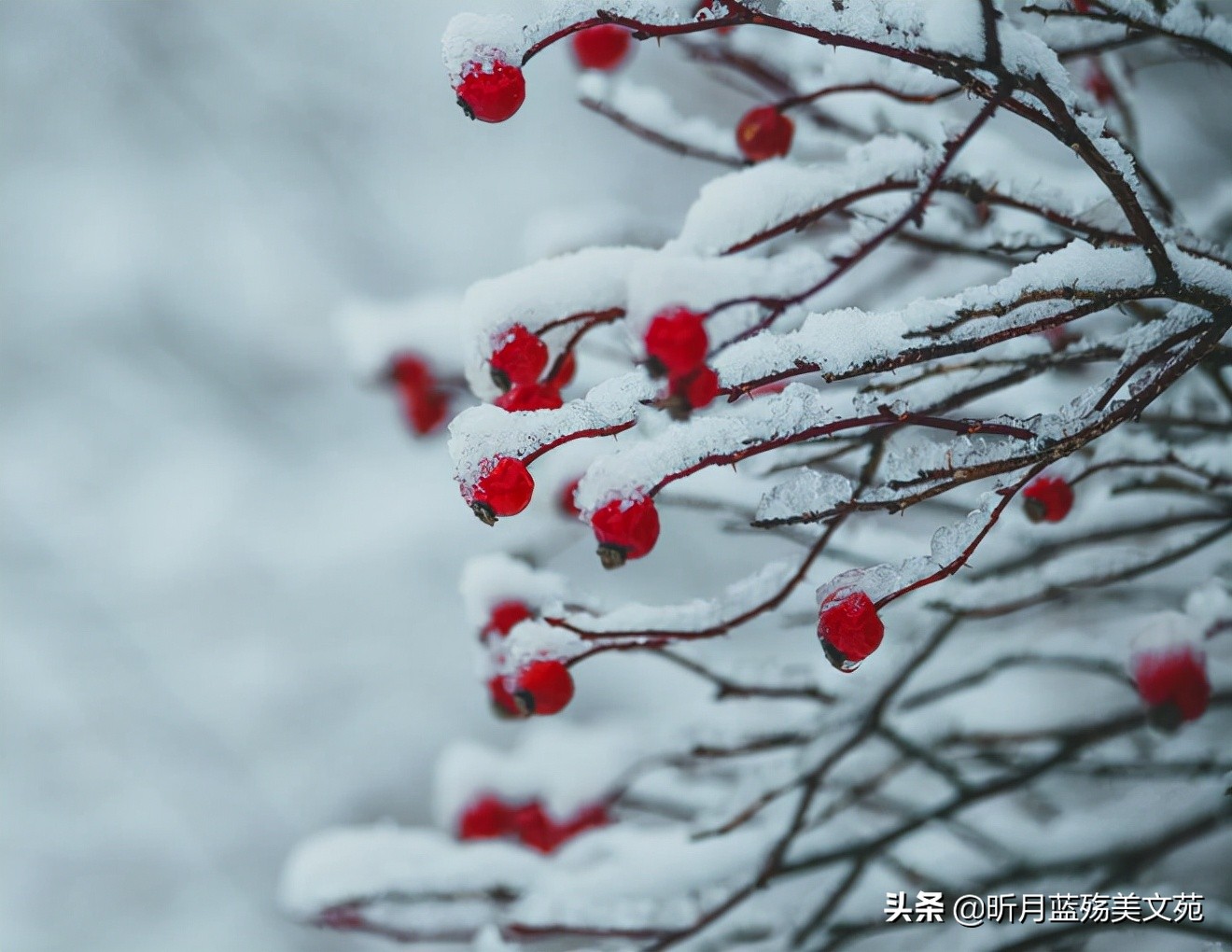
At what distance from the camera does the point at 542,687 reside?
1.02 m

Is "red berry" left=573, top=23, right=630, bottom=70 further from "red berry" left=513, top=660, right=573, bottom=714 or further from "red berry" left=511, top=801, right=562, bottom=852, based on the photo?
"red berry" left=511, top=801, right=562, bottom=852

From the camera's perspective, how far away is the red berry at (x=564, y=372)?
978mm

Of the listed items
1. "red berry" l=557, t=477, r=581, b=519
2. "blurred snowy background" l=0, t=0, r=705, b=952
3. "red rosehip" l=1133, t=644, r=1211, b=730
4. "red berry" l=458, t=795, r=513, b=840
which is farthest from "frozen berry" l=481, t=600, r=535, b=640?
"blurred snowy background" l=0, t=0, r=705, b=952

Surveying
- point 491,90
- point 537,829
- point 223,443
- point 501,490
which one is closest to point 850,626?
point 501,490

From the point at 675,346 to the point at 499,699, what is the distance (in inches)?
24.7

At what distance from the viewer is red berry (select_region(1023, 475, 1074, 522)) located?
1.03m

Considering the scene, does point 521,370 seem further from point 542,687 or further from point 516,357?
point 542,687

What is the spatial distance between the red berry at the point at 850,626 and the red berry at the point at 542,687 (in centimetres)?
30

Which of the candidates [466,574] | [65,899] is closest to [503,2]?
[466,574]

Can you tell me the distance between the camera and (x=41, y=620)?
395cm

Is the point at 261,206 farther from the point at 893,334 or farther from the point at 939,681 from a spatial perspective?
the point at 893,334

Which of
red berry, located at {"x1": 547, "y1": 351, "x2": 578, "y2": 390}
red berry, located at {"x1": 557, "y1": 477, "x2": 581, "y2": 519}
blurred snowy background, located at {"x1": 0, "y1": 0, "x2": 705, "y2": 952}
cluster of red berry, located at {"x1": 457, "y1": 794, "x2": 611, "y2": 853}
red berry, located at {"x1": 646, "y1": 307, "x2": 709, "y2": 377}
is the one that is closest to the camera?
red berry, located at {"x1": 646, "y1": 307, "x2": 709, "y2": 377}

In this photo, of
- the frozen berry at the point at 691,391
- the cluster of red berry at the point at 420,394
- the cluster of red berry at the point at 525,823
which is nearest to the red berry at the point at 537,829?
the cluster of red berry at the point at 525,823

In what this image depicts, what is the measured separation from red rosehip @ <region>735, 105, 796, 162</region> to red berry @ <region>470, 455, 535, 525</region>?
0.56m
